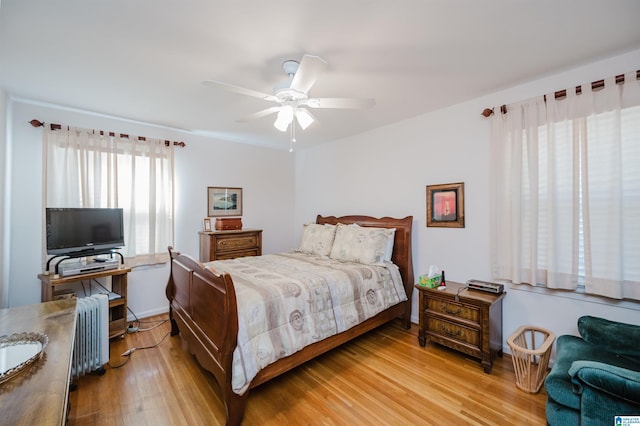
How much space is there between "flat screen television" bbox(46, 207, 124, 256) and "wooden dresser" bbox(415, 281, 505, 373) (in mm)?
3431

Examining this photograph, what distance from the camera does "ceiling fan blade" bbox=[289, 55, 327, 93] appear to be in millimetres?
1546

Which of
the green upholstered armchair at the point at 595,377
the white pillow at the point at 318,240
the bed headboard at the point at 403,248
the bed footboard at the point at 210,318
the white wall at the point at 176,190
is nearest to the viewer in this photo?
the green upholstered armchair at the point at 595,377

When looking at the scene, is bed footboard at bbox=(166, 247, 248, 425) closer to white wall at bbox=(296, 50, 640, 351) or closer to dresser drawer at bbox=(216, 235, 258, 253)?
dresser drawer at bbox=(216, 235, 258, 253)

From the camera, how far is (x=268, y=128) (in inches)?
144

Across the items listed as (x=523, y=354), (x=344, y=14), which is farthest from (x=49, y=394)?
(x=523, y=354)

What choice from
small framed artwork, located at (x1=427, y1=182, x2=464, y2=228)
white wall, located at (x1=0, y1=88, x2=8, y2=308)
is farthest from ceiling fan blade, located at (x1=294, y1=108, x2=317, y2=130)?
white wall, located at (x1=0, y1=88, x2=8, y2=308)

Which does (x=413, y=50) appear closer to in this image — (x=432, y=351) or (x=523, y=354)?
(x=523, y=354)

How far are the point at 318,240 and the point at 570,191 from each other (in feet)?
8.64

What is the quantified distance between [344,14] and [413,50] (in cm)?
64

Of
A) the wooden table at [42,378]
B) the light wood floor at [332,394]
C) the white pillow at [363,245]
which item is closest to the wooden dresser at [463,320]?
the light wood floor at [332,394]

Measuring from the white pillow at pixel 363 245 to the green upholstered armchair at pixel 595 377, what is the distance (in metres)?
1.65

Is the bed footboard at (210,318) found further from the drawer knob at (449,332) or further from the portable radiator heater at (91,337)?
the drawer knob at (449,332)

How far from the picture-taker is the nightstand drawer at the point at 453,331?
2.37 meters

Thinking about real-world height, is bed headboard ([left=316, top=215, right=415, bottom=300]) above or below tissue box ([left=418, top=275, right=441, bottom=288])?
above
